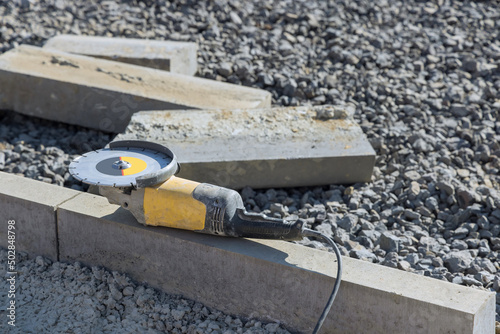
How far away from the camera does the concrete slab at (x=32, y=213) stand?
10.3 feet

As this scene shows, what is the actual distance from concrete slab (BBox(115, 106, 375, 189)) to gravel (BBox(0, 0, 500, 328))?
0.43 feet

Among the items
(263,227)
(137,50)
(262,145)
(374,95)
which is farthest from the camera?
(137,50)

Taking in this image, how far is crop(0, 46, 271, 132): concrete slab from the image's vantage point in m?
4.74

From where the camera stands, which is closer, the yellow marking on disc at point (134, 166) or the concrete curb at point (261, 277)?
the concrete curb at point (261, 277)

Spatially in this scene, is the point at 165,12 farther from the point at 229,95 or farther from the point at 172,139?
the point at 172,139

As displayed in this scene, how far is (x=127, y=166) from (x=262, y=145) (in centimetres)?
152

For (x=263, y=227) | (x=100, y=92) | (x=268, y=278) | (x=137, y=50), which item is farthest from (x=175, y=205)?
(x=137, y=50)

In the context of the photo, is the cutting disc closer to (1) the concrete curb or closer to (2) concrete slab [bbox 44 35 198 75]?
A: (1) the concrete curb

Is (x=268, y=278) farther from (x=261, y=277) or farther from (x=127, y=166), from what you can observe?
(x=127, y=166)

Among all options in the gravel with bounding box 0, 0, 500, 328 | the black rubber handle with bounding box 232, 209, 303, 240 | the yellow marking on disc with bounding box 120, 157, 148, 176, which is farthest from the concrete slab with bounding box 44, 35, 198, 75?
the black rubber handle with bounding box 232, 209, 303, 240

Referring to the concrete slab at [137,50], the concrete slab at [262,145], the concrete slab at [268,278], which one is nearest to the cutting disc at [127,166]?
the concrete slab at [268,278]

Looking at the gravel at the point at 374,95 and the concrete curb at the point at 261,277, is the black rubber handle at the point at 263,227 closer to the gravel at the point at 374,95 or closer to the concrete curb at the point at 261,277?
the concrete curb at the point at 261,277

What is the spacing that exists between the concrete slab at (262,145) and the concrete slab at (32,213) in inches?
39.9

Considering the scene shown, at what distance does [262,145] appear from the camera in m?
4.16
